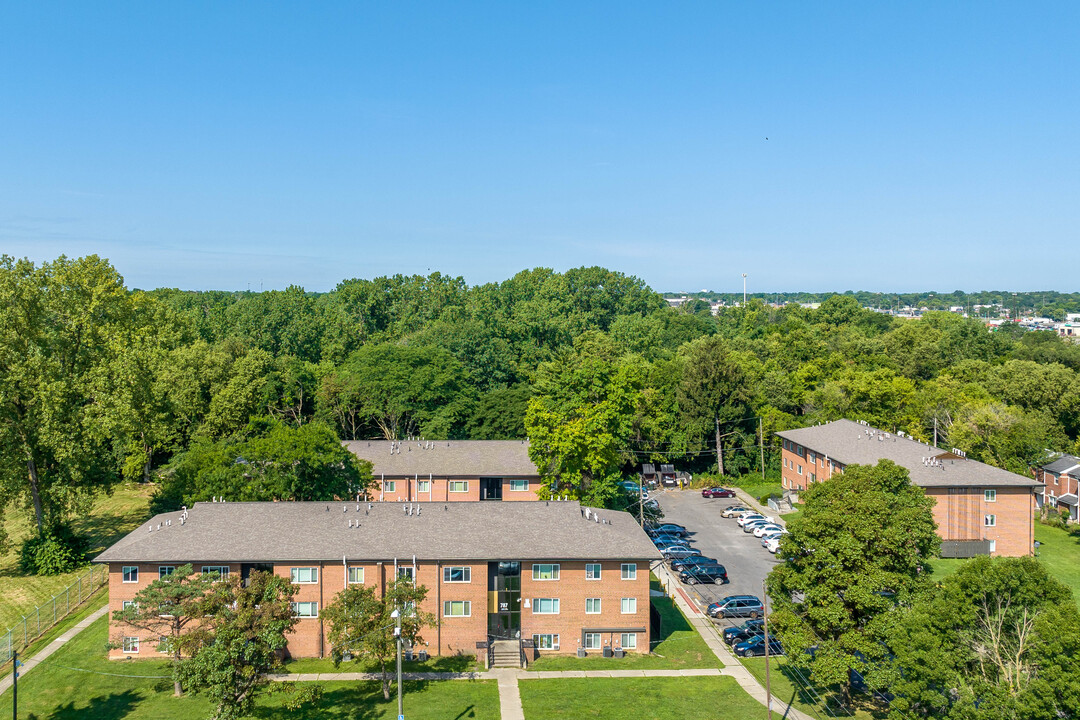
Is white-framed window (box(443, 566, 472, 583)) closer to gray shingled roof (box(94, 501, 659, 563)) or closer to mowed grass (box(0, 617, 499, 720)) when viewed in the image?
gray shingled roof (box(94, 501, 659, 563))

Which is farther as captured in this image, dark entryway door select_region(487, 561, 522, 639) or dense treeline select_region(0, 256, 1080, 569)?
dense treeline select_region(0, 256, 1080, 569)

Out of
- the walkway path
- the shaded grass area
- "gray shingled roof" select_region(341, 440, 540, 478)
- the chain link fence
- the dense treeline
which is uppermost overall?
the dense treeline

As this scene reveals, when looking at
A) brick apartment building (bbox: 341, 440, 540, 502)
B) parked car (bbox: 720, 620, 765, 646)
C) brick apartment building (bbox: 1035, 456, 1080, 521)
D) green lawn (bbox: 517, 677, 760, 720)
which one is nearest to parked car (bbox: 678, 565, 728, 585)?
parked car (bbox: 720, 620, 765, 646)

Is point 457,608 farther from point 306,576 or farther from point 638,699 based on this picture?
point 638,699

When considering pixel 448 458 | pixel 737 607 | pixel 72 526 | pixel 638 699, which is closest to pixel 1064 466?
pixel 737 607

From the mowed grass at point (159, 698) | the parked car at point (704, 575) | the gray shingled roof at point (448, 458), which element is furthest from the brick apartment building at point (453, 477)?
the mowed grass at point (159, 698)

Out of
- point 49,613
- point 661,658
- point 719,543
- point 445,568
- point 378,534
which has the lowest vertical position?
point 661,658

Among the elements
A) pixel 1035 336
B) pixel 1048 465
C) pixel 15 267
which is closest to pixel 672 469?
pixel 1048 465

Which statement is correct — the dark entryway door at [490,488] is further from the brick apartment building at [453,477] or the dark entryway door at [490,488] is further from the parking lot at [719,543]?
the parking lot at [719,543]
